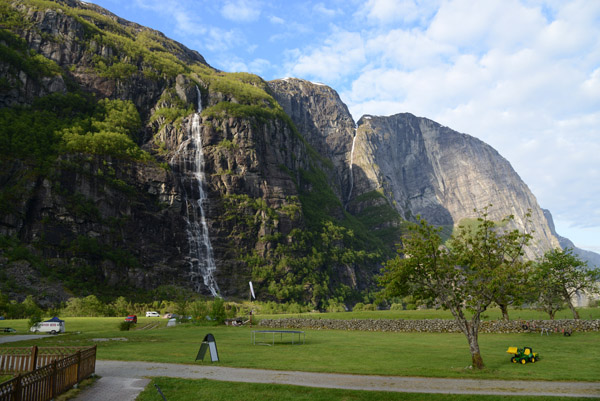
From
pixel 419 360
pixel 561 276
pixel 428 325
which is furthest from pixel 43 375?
pixel 561 276

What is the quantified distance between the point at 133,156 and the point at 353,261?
108070 mm

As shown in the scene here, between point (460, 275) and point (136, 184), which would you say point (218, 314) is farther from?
point (136, 184)

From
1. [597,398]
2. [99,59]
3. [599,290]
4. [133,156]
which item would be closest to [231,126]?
[133,156]

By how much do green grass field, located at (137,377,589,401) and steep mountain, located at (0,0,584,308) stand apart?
79667 mm

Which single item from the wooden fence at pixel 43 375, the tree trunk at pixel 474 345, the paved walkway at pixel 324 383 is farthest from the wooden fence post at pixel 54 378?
the tree trunk at pixel 474 345

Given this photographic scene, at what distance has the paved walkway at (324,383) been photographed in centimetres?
1630

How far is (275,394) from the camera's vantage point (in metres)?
15.9

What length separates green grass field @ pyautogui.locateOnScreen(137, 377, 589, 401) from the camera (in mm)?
15211

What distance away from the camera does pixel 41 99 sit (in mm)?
143000

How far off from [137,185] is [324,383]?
5240 inches

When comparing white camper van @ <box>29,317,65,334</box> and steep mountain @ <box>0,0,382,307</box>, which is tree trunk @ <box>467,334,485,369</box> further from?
steep mountain @ <box>0,0,382,307</box>

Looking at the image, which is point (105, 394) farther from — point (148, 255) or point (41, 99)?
point (41, 99)

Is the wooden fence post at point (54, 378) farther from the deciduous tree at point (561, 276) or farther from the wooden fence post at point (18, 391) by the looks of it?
the deciduous tree at point (561, 276)

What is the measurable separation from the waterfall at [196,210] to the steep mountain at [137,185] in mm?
474
